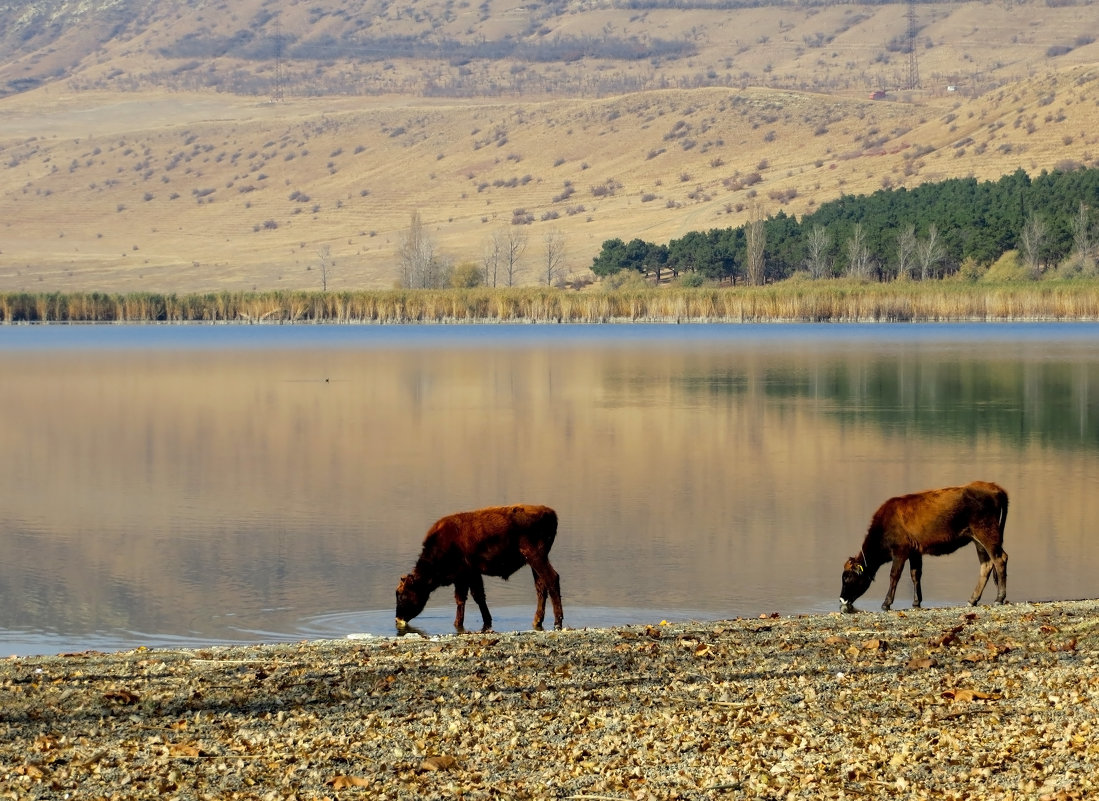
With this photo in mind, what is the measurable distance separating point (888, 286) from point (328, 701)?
78.5m

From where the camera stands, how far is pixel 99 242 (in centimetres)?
16275

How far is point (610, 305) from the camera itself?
291ft

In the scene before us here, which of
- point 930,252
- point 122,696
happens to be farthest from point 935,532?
point 930,252

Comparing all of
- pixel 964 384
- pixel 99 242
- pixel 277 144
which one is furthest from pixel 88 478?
pixel 277 144

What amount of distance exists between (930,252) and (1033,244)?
587 cm

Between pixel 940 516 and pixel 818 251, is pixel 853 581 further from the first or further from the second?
pixel 818 251

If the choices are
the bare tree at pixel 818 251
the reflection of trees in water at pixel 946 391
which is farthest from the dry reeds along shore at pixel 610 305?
the reflection of trees in water at pixel 946 391

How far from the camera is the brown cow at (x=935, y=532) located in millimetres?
14344

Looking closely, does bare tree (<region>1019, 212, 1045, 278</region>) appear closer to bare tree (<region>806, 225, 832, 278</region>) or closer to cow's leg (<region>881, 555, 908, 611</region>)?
bare tree (<region>806, 225, 832, 278</region>)

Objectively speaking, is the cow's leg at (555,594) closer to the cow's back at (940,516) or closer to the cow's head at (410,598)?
the cow's head at (410,598)

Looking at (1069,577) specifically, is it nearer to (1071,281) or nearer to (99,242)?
(1071,281)

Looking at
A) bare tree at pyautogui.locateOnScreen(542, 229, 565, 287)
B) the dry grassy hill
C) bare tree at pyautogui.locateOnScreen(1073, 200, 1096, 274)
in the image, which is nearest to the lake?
bare tree at pyautogui.locateOnScreen(1073, 200, 1096, 274)

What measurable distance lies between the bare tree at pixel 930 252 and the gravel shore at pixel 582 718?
8749 cm

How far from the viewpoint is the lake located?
651 inches
